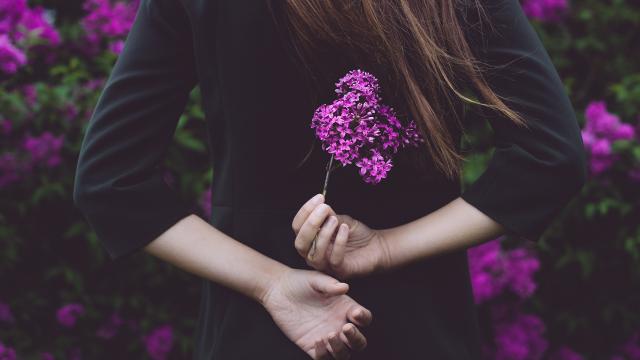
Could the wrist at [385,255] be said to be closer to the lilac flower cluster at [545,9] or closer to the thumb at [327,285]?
the thumb at [327,285]

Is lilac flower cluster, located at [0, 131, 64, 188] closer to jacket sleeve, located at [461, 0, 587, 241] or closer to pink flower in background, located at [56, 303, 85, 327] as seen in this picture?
pink flower in background, located at [56, 303, 85, 327]

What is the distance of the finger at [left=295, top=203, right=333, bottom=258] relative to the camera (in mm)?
1083

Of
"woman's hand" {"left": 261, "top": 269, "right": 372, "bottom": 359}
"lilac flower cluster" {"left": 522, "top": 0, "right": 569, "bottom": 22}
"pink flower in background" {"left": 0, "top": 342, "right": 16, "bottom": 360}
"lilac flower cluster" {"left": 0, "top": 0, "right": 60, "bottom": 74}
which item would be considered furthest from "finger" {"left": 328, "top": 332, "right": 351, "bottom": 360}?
"lilac flower cluster" {"left": 522, "top": 0, "right": 569, "bottom": 22}

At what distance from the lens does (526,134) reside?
1.20m

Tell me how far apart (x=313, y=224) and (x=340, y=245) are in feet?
0.20

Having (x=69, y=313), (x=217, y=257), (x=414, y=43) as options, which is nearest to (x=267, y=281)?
(x=217, y=257)

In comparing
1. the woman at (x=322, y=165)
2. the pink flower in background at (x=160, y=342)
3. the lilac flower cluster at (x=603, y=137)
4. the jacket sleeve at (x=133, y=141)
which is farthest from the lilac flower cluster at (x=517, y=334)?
the jacket sleeve at (x=133, y=141)

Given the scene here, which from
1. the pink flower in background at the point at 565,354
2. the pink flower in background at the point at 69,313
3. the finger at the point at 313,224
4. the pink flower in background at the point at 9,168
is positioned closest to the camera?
the finger at the point at 313,224

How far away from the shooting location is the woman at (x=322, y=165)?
45.0 inches

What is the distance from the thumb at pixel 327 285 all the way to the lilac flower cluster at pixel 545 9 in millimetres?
2790

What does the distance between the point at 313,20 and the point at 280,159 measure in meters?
0.26

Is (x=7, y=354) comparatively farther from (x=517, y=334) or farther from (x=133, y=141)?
(x=517, y=334)

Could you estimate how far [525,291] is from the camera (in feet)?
9.83

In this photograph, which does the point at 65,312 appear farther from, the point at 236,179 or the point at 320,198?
the point at 320,198
